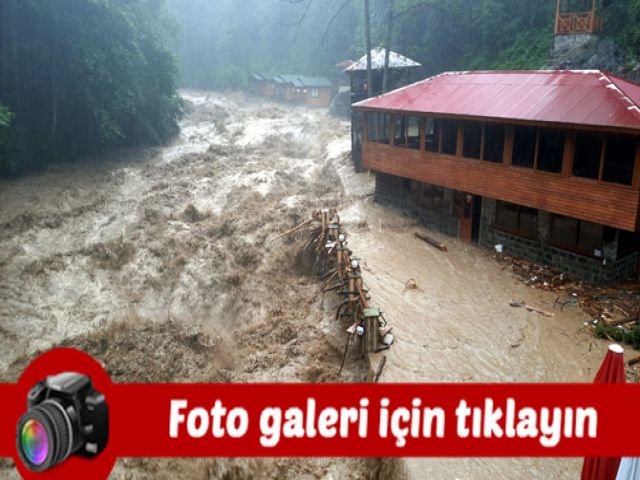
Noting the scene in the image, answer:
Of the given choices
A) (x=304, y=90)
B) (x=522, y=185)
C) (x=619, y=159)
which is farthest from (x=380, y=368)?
(x=304, y=90)

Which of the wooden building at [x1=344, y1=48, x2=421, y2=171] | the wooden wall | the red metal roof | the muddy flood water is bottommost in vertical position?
the muddy flood water

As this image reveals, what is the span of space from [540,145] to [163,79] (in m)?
30.4

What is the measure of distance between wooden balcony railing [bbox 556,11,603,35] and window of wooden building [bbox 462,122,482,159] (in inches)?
541

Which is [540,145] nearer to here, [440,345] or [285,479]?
[440,345]

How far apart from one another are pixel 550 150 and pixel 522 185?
1.44 meters

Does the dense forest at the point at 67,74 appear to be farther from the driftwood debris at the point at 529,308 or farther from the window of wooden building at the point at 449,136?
the driftwood debris at the point at 529,308

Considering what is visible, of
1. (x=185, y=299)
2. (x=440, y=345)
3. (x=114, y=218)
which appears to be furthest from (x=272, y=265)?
(x=114, y=218)

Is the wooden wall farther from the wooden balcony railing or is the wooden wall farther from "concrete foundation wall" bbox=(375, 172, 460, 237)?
the wooden balcony railing

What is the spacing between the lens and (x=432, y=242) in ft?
69.6

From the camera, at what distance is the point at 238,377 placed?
14.3m

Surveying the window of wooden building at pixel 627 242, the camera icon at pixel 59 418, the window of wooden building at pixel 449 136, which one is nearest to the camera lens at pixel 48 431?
the camera icon at pixel 59 418

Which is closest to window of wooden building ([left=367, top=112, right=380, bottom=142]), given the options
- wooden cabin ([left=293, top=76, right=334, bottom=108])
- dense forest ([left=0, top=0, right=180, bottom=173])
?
dense forest ([left=0, top=0, right=180, bottom=173])

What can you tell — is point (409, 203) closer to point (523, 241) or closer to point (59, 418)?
point (523, 241)

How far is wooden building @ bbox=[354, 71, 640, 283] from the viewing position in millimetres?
15953
